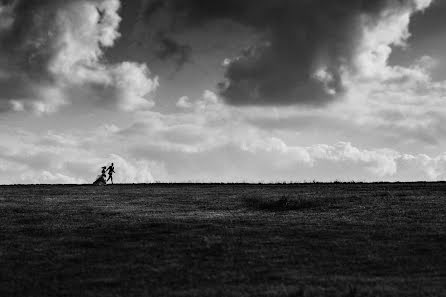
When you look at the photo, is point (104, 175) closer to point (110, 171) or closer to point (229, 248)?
point (110, 171)

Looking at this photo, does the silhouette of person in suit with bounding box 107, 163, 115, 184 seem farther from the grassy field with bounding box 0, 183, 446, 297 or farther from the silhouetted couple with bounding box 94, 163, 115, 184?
the grassy field with bounding box 0, 183, 446, 297

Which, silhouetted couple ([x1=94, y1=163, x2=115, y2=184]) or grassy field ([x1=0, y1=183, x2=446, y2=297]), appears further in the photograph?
silhouetted couple ([x1=94, y1=163, x2=115, y2=184])

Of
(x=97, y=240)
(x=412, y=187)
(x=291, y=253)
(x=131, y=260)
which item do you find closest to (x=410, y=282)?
(x=291, y=253)

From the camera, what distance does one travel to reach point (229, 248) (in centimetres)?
2272

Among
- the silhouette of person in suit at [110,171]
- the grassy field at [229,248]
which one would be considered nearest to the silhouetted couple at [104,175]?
the silhouette of person in suit at [110,171]

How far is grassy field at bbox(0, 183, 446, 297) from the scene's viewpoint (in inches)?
677

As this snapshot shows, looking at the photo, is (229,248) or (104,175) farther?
(104,175)

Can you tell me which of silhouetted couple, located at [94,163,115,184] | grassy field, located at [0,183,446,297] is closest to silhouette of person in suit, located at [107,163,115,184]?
silhouetted couple, located at [94,163,115,184]

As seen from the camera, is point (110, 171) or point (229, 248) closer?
point (229, 248)

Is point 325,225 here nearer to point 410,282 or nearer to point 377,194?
point 410,282

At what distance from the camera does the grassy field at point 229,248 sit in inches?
677

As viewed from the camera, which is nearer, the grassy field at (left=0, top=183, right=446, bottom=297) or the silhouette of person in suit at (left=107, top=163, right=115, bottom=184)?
the grassy field at (left=0, top=183, right=446, bottom=297)

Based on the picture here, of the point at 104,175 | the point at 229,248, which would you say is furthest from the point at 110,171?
the point at 229,248

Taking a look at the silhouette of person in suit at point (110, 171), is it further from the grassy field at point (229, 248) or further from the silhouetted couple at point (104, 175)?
the grassy field at point (229, 248)
